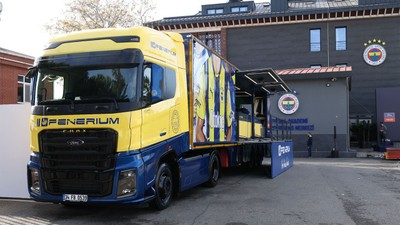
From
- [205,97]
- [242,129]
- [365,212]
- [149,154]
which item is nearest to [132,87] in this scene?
[149,154]

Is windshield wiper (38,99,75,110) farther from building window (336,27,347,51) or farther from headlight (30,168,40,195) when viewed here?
building window (336,27,347,51)

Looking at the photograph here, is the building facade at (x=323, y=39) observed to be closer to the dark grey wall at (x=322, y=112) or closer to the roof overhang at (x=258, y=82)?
the dark grey wall at (x=322, y=112)

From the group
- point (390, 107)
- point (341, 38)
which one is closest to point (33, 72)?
point (390, 107)

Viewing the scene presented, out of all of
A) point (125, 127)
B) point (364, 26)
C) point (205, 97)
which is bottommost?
point (125, 127)

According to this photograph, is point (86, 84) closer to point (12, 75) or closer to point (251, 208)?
point (251, 208)

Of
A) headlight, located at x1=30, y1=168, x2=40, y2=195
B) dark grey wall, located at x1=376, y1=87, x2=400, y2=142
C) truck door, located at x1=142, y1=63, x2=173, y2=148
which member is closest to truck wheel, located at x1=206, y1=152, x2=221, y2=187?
truck door, located at x1=142, y1=63, x2=173, y2=148

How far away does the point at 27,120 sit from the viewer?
334 inches

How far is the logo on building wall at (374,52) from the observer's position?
31641 mm

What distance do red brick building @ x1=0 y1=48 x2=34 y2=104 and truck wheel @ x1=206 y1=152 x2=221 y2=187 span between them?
2087 cm

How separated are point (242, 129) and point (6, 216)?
7.54 m

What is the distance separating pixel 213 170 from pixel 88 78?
4.95m

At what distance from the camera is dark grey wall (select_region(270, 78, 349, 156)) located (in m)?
23.8

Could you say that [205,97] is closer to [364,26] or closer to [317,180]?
[317,180]

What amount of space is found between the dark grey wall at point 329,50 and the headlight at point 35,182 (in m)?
28.6
